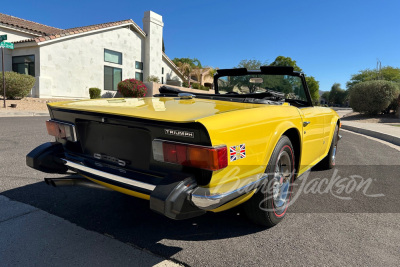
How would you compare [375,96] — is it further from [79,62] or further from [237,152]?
[79,62]

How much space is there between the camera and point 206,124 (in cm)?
173

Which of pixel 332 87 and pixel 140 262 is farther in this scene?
pixel 332 87

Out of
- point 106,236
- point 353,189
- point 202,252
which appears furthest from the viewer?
point 353,189

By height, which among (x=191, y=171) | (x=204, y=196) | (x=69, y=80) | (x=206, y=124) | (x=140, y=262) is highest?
(x=69, y=80)

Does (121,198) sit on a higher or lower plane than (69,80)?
lower

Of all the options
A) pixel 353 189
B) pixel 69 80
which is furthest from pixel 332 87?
pixel 353 189

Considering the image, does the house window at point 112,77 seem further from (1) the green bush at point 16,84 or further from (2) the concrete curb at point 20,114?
(2) the concrete curb at point 20,114

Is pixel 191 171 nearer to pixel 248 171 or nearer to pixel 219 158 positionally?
pixel 219 158

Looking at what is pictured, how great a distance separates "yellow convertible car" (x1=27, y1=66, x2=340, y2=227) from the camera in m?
1.76

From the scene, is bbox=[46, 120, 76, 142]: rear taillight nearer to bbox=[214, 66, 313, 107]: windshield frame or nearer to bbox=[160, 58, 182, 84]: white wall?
bbox=[214, 66, 313, 107]: windshield frame

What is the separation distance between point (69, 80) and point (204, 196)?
19.9 m

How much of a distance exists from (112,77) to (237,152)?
871 inches

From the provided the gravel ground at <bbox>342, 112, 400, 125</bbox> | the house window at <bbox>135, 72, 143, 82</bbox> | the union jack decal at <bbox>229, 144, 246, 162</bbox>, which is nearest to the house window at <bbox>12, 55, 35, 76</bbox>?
the house window at <bbox>135, 72, 143, 82</bbox>

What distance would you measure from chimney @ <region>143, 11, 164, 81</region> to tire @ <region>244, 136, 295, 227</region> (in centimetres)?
2403
